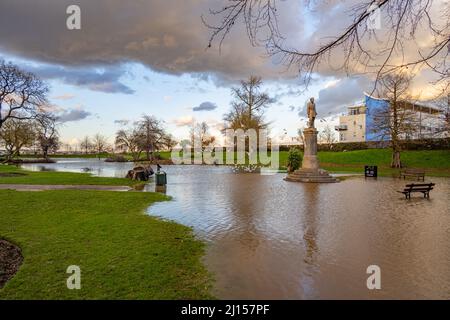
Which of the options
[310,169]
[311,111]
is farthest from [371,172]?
[311,111]

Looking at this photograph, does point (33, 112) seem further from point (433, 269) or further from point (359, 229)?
point (433, 269)

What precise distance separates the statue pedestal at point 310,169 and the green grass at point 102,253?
14.1m

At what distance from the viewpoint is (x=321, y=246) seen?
6.68 m

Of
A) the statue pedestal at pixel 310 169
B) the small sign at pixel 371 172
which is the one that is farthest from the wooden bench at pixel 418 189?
the small sign at pixel 371 172

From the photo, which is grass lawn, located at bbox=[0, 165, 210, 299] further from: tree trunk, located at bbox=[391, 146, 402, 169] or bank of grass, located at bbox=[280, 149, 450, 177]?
tree trunk, located at bbox=[391, 146, 402, 169]

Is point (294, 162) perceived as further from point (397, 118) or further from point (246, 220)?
point (246, 220)

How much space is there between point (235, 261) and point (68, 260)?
3.00m

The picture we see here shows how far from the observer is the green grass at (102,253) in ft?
14.4

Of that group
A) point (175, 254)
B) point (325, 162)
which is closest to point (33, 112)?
point (175, 254)

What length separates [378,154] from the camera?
1774 inches

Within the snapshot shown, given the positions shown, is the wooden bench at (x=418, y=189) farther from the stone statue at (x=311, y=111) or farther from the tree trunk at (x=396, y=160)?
the tree trunk at (x=396, y=160)

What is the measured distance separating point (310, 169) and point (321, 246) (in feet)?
54.5

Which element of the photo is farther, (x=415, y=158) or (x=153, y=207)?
(x=415, y=158)
